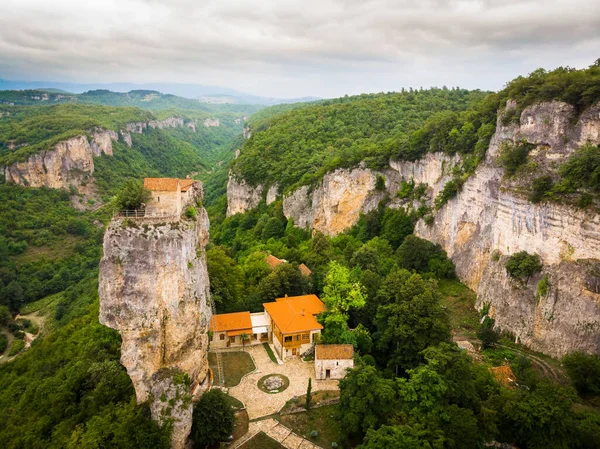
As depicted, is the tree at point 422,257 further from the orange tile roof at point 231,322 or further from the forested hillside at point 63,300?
the forested hillside at point 63,300

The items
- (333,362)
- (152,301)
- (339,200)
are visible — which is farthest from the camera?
(339,200)

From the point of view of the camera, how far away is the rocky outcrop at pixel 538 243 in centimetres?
2695

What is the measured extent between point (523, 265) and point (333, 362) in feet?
49.8

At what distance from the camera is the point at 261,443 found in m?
22.7

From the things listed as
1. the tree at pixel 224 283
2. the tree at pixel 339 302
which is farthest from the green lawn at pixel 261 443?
the tree at pixel 224 283

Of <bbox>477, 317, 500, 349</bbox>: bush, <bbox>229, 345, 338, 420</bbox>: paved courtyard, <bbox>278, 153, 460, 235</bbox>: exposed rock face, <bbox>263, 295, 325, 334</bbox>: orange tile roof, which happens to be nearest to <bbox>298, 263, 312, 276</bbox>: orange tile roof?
<bbox>263, 295, 325, 334</bbox>: orange tile roof

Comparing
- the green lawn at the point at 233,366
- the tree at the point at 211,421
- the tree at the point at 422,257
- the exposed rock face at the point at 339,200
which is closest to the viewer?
the tree at the point at 211,421

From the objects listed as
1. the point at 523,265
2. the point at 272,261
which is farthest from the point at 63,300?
the point at 523,265

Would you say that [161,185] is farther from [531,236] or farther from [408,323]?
[531,236]

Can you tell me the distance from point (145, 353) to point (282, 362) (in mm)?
11108

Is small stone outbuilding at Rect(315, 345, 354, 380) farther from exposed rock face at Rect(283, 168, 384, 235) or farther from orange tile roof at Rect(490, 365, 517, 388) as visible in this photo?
exposed rock face at Rect(283, 168, 384, 235)

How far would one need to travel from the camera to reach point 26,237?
244 ft

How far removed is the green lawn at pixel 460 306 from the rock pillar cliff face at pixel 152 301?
840 inches

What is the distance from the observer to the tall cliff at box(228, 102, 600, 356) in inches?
1062
